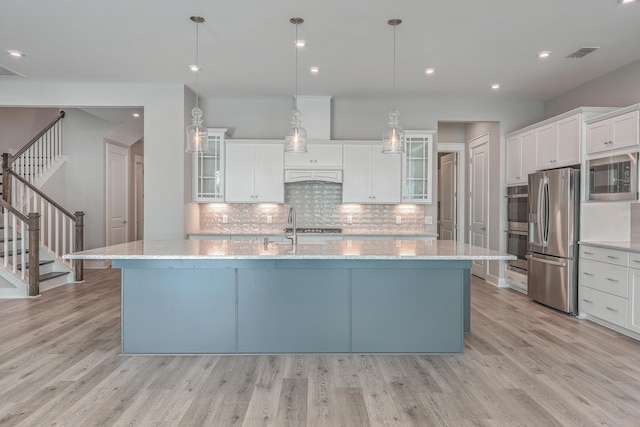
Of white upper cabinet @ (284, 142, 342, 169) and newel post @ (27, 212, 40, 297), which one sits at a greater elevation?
white upper cabinet @ (284, 142, 342, 169)

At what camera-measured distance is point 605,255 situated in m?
4.23

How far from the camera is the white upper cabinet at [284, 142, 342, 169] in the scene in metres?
5.94

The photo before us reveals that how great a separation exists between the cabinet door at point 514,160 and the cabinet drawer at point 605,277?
167 centimetres

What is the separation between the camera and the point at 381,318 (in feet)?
11.3

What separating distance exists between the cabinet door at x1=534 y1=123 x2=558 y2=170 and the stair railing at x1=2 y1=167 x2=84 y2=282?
700 centimetres

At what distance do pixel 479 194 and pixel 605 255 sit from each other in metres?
2.79

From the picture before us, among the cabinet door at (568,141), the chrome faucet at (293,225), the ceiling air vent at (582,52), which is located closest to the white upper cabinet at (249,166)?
the chrome faucet at (293,225)

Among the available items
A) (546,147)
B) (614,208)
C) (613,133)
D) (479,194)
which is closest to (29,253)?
(479,194)

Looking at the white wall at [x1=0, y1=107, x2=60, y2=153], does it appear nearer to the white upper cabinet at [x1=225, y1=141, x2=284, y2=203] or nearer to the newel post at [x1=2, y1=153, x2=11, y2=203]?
the newel post at [x1=2, y1=153, x2=11, y2=203]

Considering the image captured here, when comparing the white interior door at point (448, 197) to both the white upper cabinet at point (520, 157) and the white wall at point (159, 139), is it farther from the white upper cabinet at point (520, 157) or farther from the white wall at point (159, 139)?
the white wall at point (159, 139)

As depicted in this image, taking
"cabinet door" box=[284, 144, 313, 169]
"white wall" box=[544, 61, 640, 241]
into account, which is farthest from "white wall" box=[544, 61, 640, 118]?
"cabinet door" box=[284, 144, 313, 169]

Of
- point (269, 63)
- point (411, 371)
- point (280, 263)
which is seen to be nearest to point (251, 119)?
point (269, 63)

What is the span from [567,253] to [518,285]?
1.30 meters

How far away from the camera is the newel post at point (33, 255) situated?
17.8ft
